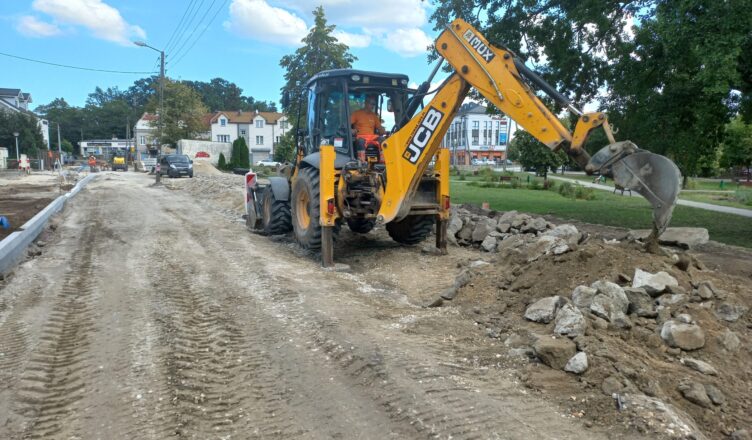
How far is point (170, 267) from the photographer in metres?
7.93

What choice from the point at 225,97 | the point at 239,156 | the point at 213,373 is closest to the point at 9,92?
the point at 239,156

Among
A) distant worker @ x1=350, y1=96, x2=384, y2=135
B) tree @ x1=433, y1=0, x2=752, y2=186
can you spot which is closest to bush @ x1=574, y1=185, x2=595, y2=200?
tree @ x1=433, y1=0, x2=752, y2=186

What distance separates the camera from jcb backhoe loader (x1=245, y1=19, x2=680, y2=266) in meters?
5.86

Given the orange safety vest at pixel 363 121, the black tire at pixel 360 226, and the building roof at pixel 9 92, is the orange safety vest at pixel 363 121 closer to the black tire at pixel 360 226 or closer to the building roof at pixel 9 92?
the black tire at pixel 360 226

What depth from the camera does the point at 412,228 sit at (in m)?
9.62

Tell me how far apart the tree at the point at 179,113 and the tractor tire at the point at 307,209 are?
156 feet

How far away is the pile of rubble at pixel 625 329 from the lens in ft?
12.2

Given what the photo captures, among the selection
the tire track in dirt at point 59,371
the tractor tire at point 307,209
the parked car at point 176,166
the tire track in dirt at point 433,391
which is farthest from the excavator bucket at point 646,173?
the parked car at point 176,166

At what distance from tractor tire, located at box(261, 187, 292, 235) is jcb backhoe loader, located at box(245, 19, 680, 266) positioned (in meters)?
0.02

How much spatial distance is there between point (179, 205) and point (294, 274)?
1089 centimetres

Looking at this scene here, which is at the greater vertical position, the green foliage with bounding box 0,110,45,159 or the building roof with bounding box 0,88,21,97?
the building roof with bounding box 0,88,21,97

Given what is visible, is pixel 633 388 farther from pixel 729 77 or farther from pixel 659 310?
pixel 729 77

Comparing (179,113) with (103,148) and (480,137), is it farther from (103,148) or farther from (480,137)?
(480,137)

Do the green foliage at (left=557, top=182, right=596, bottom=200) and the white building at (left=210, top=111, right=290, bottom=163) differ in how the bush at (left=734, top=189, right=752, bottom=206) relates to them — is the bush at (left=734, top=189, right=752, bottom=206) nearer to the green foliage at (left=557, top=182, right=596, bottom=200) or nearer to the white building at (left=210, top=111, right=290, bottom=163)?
the green foliage at (left=557, top=182, right=596, bottom=200)
